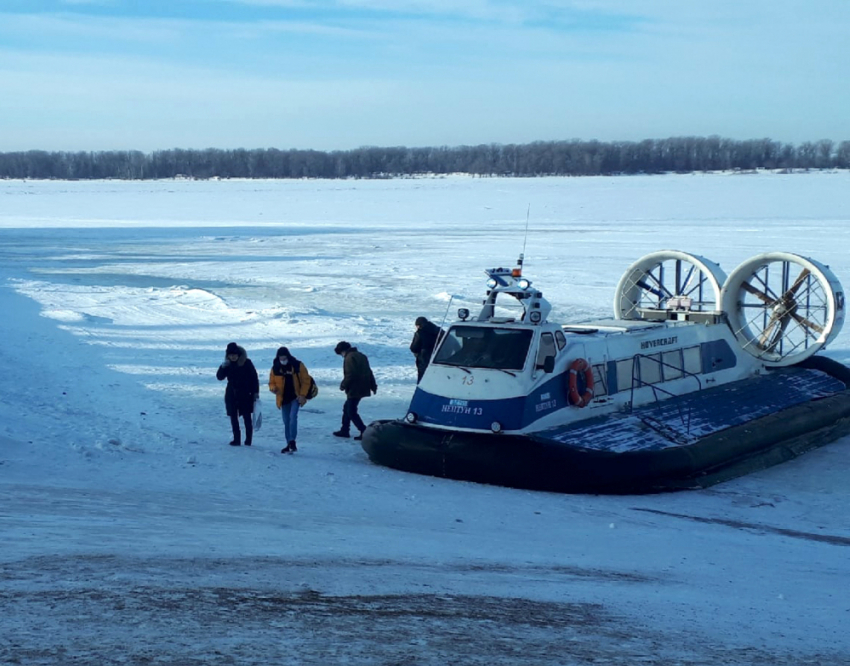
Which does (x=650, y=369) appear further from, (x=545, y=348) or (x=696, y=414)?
(x=545, y=348)

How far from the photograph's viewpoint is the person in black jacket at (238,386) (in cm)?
835

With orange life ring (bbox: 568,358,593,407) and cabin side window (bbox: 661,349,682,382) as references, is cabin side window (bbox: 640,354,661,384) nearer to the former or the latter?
cabin side window (bbox: 661,349,682,382)

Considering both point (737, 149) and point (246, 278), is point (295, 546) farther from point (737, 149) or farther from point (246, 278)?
point (737, 149)

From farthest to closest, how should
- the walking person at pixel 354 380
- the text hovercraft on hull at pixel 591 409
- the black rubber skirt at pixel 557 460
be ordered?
the walking person at pixel 354 380 < the text hovercraft on hull at pixel 591 409 < the black rubber skirt at pixel 557 460

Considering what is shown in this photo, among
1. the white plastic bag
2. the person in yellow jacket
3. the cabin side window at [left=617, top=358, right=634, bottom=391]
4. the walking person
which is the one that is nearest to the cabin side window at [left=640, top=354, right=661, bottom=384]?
the cabin side window at [left=617, top=358, right=634, bottom=391]

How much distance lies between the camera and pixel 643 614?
4.41 metres

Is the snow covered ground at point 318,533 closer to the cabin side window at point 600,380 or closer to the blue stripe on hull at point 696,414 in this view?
the blue stripe on hull at point 696,414

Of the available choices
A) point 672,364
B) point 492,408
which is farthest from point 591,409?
point 672,364

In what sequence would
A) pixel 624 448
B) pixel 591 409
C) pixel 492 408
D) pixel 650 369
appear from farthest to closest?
pixel 650 369 < pixel 591 409 < pixel 492 408 < pixel 624 448

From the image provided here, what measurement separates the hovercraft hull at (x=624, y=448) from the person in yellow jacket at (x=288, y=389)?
63cm

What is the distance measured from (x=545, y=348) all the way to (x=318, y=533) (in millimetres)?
3357

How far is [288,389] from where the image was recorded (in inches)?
330

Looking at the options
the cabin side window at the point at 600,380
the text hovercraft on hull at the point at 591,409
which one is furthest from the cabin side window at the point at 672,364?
the cabin side window at the point at 600,380

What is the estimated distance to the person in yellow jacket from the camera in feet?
27.5
